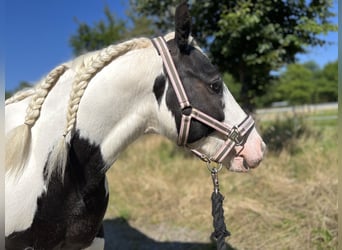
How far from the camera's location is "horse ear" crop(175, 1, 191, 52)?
5.24ft

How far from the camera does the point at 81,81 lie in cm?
163

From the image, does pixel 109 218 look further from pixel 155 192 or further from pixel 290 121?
pixel 290 121

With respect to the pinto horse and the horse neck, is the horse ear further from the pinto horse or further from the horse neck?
the horse neck

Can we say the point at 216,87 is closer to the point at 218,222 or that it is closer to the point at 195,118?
the point at 195,118

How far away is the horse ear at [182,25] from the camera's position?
1.60 m

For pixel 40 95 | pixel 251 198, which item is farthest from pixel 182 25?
pixel 251 198

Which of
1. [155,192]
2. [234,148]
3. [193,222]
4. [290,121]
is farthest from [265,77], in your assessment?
[234,148]

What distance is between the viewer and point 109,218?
15.7ft

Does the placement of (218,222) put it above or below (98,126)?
below

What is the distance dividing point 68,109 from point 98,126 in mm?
148

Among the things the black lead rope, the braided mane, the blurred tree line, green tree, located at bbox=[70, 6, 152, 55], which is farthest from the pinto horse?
green tree, located at bbox=[70, 6, 152, 55]

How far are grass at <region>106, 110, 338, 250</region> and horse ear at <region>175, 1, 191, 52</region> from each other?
2582mm

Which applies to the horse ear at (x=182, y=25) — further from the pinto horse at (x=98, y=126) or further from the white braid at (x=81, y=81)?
the white braid at (x=81, y=81)

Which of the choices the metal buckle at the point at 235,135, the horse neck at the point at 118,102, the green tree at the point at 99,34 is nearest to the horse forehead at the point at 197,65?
the horse neck at the point at 118,102
